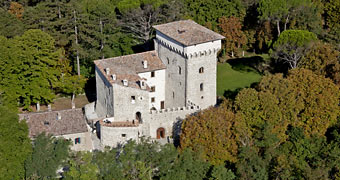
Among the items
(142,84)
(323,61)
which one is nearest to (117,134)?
(142,84)

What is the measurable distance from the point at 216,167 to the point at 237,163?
3.30 m

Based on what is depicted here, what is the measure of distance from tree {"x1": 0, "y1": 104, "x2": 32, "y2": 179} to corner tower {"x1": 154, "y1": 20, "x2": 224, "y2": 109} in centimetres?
1852

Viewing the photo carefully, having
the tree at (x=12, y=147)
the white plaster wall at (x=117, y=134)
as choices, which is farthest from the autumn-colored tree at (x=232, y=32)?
the tree at (x=12, y=147)

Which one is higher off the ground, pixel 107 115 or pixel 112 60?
pixel 112 60

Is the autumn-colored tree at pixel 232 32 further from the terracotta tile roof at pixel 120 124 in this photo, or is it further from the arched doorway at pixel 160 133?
the terracotta tile roof at pixel 120 124

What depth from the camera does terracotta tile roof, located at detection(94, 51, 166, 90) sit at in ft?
195

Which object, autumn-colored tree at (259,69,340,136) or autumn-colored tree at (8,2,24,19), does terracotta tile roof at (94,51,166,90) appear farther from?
autumn-colored tree at (8,2,24,19)

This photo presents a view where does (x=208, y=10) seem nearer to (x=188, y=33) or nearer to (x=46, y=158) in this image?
(x=188, y=33)

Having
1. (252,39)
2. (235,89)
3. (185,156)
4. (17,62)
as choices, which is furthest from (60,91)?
(252,39)

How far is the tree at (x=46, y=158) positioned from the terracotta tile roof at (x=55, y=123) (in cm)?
485

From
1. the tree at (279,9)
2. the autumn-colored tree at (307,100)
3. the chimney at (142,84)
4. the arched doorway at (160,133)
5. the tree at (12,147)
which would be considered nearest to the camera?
the tree at (12,147)

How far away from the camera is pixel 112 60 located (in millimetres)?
63469

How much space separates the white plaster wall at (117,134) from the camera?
184ft

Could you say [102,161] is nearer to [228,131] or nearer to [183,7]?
[228,131]
